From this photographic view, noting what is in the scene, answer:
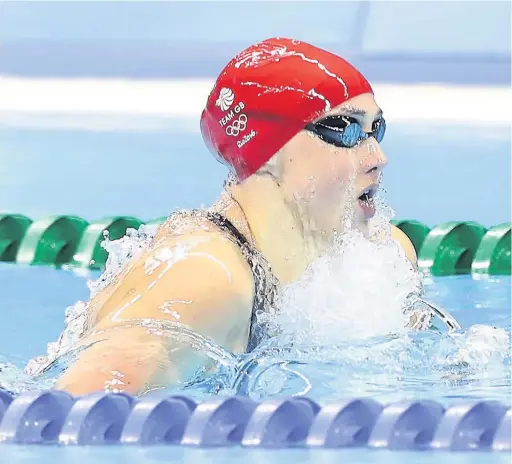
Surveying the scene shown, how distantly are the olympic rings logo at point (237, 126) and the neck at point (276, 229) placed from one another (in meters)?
0.09

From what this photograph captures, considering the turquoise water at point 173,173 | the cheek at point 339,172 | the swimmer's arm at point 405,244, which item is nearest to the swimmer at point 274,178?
the cheek at point 339,172

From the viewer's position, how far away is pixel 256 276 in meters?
2.36

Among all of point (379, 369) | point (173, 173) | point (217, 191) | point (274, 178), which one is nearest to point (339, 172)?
point (274, 178)

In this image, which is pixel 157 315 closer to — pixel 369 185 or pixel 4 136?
pixel 369 185

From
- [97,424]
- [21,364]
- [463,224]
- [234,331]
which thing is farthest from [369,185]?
[463,224]

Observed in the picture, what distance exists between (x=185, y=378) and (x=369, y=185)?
Result: 0.51m

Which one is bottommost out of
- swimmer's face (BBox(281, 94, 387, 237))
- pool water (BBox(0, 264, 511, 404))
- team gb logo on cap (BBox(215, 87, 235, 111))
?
pool water (BBox(0, 264, 511, 404))

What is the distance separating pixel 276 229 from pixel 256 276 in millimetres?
102

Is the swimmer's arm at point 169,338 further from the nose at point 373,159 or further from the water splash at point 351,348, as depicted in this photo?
the nose at point 373,159

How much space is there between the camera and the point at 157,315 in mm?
2174

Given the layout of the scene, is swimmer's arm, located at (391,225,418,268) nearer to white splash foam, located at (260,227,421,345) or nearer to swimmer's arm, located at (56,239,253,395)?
white splash foam, located at (260,227,421,345)

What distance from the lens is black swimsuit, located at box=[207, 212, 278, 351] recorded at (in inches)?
93.0

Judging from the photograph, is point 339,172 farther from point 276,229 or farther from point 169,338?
point 169,338

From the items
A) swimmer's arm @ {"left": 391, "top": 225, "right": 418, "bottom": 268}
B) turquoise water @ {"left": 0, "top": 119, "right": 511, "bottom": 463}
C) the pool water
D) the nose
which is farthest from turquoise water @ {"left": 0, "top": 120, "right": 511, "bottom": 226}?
the nose
